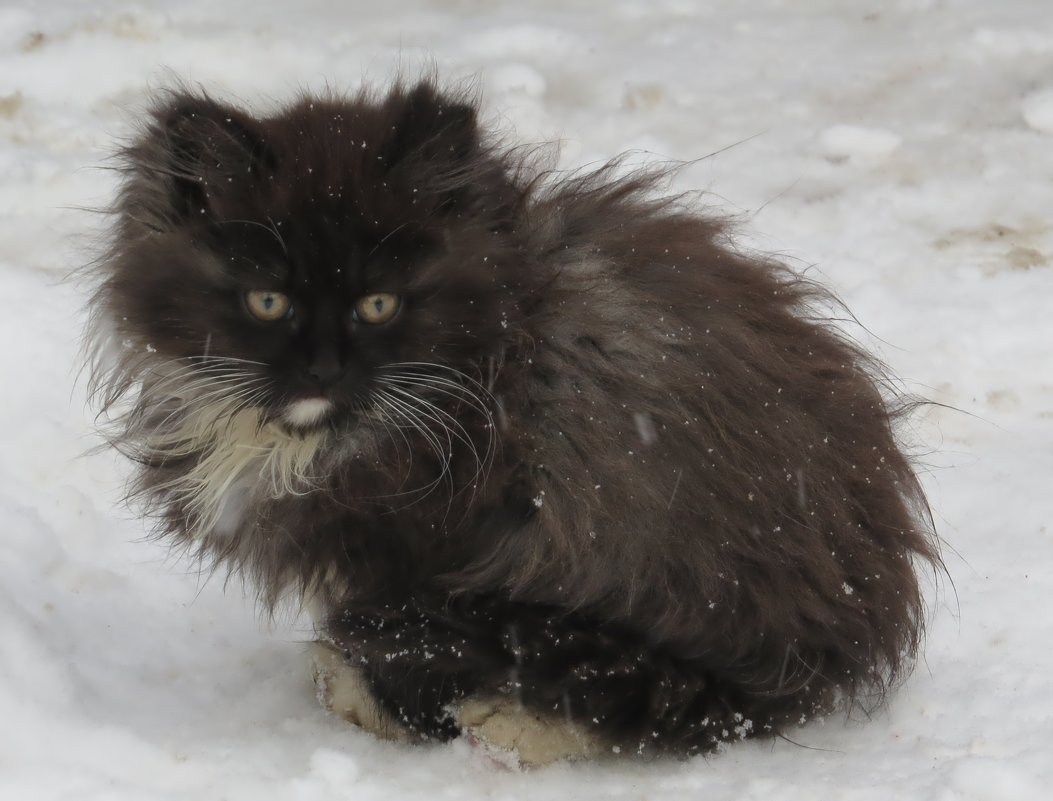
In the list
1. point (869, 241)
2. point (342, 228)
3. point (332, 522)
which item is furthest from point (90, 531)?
point (869, 241)

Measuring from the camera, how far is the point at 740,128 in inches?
237

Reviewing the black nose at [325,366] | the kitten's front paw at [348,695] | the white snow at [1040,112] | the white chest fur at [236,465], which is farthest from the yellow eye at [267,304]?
the white snow at [1040,112]

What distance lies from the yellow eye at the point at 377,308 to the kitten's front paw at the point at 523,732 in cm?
90

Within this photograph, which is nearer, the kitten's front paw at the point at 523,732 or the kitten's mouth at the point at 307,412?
the kitten's mouth at the point at 307,412

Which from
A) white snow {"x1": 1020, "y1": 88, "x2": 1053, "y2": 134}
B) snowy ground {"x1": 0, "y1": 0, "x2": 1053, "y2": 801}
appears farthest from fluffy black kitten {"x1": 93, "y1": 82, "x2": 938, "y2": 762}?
white snow {"x1": 1020, "y1": 88, "x2": 1053, "y2": 134}

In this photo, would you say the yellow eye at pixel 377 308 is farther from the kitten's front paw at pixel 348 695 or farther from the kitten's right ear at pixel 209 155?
the kitten's front paw at pixel 348 695

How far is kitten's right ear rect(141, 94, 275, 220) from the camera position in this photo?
8.67ft

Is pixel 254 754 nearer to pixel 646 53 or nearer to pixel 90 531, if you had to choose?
pixel 90 531

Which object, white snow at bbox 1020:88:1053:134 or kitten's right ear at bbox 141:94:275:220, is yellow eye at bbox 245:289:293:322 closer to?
kitten's right ear at bbox 141:94:275:220

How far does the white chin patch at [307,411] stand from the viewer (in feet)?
8.82

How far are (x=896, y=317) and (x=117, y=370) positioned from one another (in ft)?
10.6

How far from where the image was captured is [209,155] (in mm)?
2654

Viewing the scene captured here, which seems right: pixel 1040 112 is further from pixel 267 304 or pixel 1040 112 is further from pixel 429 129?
pixel 267 304

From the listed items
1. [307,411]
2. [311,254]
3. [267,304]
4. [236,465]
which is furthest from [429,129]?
[236,465]
